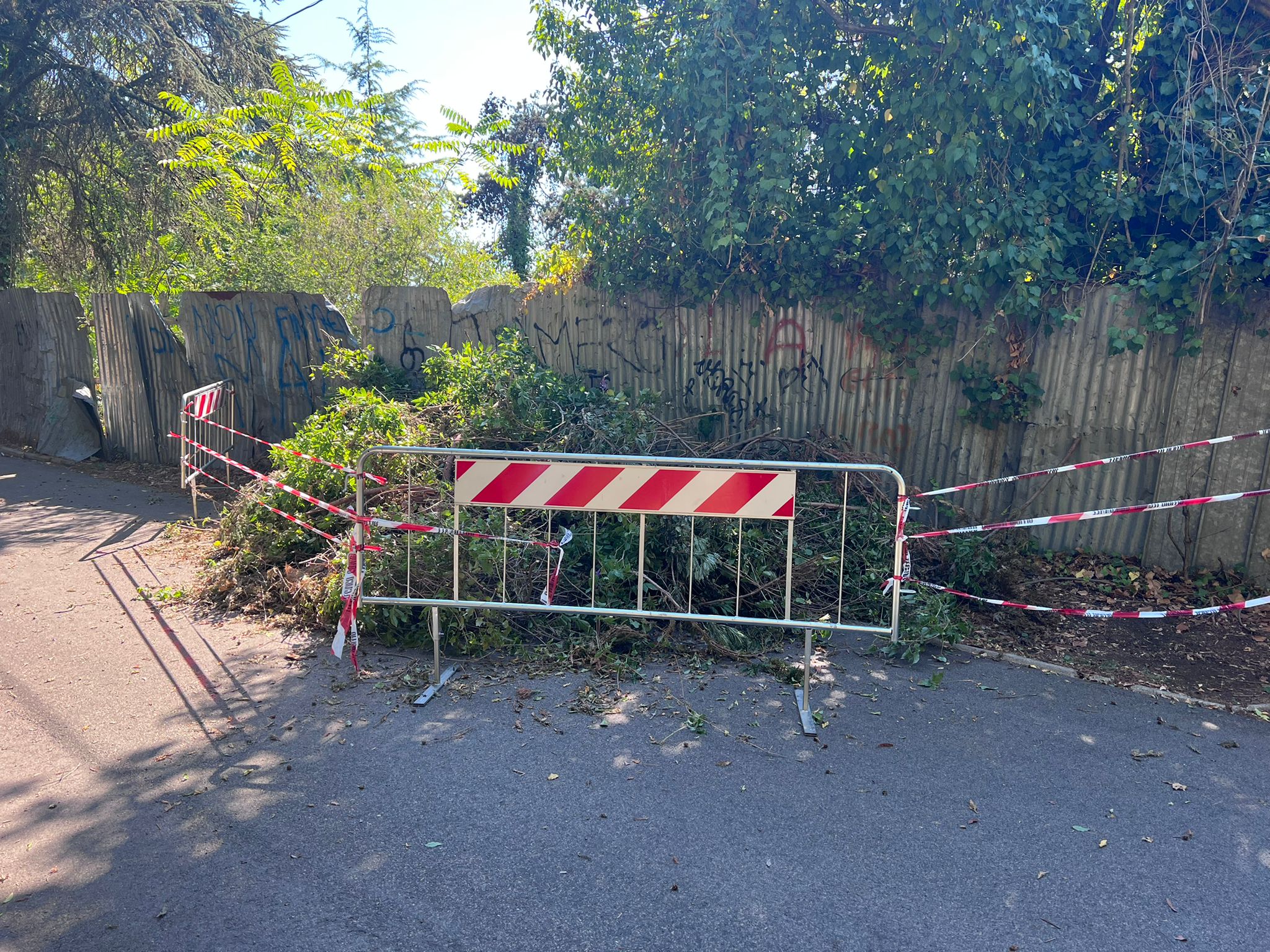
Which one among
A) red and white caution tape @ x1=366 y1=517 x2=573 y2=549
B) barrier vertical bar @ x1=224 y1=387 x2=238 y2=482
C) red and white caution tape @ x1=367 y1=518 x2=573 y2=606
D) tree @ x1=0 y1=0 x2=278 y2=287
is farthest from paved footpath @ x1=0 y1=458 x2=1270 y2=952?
tree @ x1=0 y1=0 x2=278 y2=287

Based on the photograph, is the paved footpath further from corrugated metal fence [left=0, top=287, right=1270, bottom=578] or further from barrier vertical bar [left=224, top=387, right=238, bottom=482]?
barrier vertical bar [left=224, top=387, right=238, bottom=482]

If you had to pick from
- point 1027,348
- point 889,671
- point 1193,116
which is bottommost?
point 889,671

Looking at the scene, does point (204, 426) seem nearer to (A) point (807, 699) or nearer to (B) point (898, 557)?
(A) point (807, 699)

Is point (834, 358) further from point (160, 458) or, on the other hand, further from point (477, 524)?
point (160, 458)

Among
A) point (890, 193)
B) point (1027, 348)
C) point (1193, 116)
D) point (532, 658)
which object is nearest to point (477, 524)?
point (532, 658)

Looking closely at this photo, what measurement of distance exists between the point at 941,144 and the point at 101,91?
475 inches

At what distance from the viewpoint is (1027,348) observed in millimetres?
7086

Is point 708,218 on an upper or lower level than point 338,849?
upper

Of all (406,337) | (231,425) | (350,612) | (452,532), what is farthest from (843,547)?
(231,425)

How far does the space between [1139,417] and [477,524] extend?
17.0ft

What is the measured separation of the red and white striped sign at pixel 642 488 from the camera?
4.68 metres

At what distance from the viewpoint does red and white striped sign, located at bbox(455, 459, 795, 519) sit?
468cm

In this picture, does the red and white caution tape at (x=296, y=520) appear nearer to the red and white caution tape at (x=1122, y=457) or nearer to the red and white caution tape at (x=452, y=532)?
the red and white caution tape at (x=452, y=532)

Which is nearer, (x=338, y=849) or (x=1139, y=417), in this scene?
(x=338, y=849)
